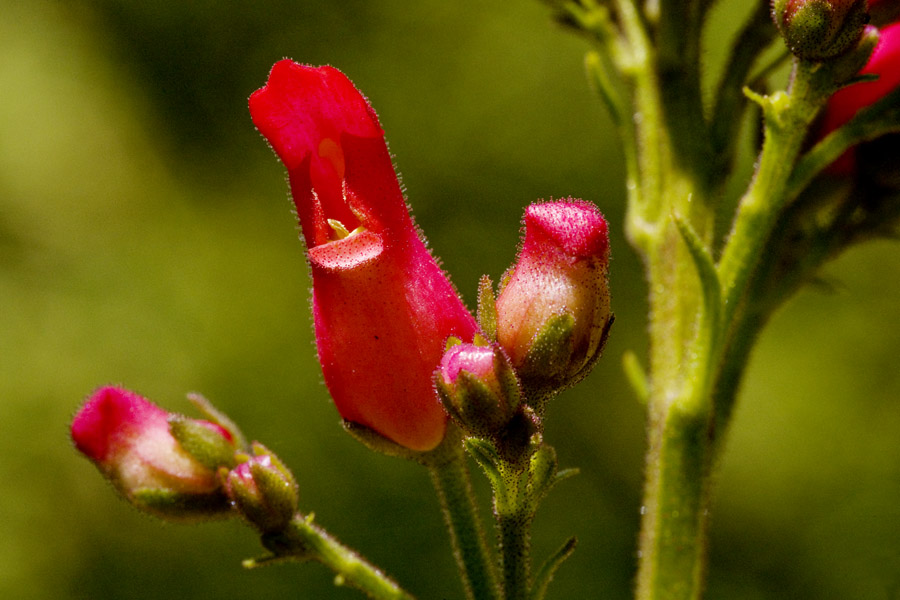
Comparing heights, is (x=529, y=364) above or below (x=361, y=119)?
below

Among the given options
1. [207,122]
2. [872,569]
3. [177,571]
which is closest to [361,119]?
[872,569]

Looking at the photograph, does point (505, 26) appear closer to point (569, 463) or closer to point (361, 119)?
point (569, 463)

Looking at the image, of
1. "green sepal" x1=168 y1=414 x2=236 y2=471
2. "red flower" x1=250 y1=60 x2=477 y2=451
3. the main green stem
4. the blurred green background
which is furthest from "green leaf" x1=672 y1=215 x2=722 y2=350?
the blurred green background

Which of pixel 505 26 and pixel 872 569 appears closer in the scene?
pixel 872 569

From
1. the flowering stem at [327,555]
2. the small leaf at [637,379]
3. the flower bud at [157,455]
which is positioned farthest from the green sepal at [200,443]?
the small leaf at [637,379]

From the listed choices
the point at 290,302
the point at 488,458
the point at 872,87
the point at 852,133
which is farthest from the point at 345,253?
the point at 290,302

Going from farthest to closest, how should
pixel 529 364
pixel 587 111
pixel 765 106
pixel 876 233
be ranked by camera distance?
pixel 587 111 < pixel 876 233 < pixel 765 106 < pixel 529 364

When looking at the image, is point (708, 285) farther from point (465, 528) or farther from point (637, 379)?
point (465, 528)
